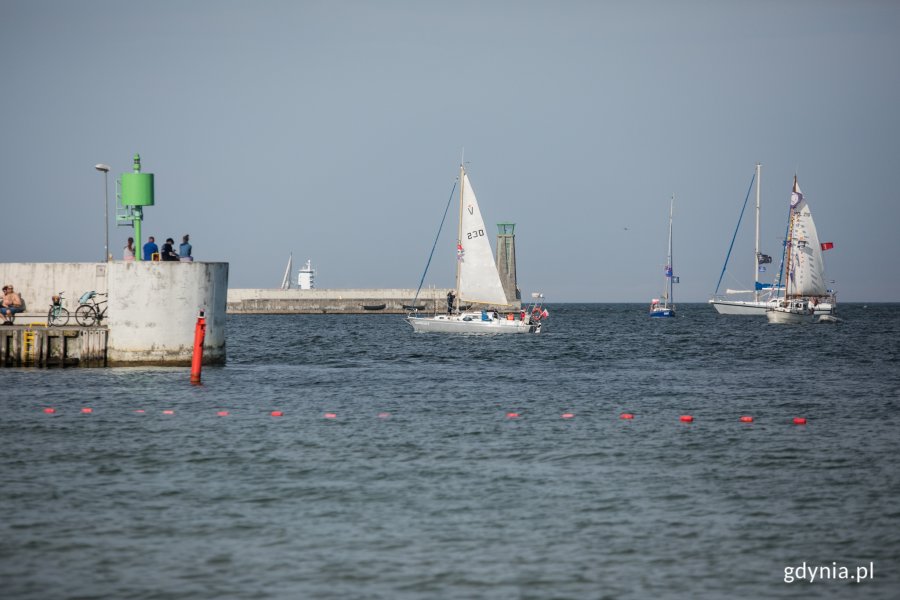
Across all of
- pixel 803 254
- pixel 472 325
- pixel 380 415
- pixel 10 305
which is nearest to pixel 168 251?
pixel 10 305

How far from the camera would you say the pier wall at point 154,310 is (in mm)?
34344

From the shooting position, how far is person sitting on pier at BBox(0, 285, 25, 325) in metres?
37.9

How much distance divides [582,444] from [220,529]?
10.1 meters

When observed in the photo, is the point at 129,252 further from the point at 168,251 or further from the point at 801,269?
the point at 801,269

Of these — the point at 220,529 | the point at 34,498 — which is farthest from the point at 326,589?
the point at 34,498

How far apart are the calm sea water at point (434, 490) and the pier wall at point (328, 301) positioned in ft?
435

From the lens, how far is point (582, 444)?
22984mm

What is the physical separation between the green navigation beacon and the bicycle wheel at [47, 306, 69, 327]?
10.6 ft

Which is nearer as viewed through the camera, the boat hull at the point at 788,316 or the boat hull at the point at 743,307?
the boat hull at the point at 788,316

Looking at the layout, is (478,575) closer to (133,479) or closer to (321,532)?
(321,532)

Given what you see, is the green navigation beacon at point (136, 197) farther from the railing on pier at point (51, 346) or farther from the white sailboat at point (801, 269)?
the white sailboat at point (801, 269)

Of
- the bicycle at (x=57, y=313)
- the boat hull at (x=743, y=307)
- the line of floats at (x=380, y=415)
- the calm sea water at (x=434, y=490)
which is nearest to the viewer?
the calm sea water at (x=434, y=490)

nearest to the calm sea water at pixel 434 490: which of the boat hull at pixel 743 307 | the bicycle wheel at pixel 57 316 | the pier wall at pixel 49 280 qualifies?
the bicycle wheel at pixel 57 316

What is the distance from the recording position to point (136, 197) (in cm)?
3697
